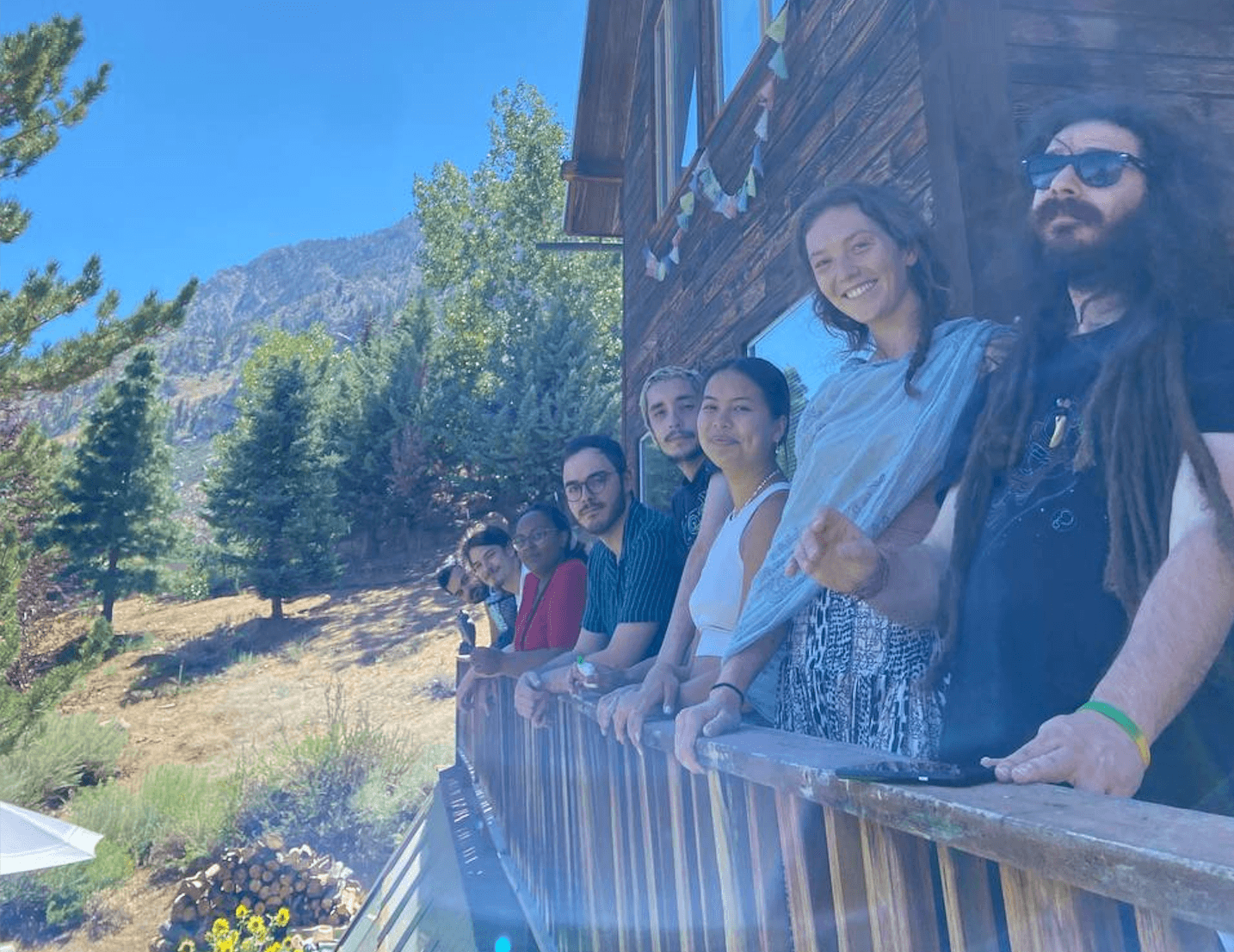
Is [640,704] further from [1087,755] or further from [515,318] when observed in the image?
[515,318]

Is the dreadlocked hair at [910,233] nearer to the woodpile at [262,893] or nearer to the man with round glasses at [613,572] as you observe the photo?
the man with round glasses at [613,572]

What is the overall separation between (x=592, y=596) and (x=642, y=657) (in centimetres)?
50

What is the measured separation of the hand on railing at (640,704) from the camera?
1.85 metres

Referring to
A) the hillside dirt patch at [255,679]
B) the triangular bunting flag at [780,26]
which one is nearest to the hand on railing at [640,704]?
the triangular bunting flag at [780,26]

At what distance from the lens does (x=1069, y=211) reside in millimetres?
1463

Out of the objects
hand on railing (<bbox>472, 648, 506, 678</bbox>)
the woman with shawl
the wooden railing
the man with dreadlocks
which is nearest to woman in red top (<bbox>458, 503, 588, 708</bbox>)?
hand on railing (<bbox>472, 648, 506, 678</bbox>)

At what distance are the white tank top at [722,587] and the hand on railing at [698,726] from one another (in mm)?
503

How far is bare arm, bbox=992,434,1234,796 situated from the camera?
0.95m

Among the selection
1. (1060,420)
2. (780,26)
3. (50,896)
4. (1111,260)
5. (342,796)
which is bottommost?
(50,896)

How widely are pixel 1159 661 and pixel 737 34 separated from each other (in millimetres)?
5002

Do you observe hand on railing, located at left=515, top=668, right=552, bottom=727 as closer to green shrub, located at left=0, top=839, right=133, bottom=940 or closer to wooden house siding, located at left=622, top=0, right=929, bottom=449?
wooden house siding, located at left=622, top=0, right=929, bottom=449

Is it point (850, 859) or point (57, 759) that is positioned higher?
point (850, 859)

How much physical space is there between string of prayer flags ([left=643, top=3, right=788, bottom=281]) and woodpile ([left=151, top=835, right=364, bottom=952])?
5653 mm

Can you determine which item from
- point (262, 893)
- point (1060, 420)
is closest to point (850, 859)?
point (1060, 420)
